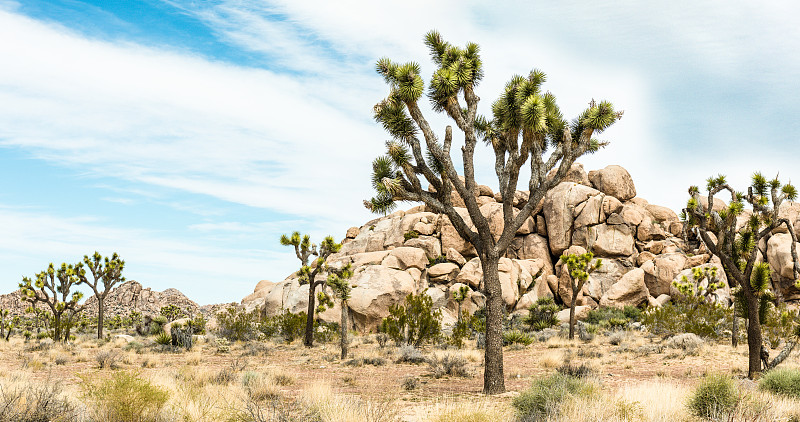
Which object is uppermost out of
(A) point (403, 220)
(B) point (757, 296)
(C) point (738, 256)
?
(A) point (403, 220)

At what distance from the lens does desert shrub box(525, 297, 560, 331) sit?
1374 inches

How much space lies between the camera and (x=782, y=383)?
10664 millimetres

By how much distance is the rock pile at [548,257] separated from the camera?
4066 cm

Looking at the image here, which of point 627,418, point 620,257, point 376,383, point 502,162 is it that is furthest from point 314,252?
point 620,257

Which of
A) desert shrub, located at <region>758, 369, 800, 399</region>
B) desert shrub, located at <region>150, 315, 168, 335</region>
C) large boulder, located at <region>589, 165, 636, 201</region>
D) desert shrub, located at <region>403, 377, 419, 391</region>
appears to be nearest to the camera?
desert shrub, located at <region>758, 369, 800, 399</region>

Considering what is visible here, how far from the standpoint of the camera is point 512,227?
13.2 m

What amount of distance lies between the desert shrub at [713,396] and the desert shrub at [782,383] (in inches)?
101

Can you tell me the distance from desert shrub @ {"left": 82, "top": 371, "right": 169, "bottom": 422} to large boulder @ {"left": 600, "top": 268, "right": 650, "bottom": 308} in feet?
138

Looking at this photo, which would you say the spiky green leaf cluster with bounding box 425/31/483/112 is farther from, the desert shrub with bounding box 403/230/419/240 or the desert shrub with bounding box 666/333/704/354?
the desert shrub with bounding box 403/230/419/240

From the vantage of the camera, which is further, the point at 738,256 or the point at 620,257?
the point at 620,257

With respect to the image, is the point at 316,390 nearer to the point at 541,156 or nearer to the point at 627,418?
the point at 627,418

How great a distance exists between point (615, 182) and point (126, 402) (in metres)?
52.6

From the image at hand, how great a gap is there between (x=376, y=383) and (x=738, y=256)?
10831 millimetres

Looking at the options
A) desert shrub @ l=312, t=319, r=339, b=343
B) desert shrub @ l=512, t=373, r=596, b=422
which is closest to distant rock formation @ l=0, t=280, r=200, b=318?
desert shrub @ l=312, t=319, r=339, b=343
